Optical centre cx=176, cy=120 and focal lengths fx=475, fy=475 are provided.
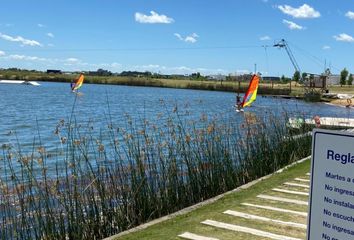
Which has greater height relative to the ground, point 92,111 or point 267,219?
point 267,219

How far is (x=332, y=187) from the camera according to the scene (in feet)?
9.27

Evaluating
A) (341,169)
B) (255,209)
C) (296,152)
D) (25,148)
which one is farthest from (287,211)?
(25,148)

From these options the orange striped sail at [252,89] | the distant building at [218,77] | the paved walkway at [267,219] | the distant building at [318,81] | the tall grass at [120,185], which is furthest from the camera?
the distant building at [218,77]

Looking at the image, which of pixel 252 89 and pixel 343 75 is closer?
pixel 252 89

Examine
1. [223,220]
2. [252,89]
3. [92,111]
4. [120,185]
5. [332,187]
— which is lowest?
[92,111]

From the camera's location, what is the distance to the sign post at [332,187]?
271 cm

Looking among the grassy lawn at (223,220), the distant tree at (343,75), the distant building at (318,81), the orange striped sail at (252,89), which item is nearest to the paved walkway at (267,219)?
the grassy lawn at (223,220)

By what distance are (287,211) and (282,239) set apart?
1.15 m

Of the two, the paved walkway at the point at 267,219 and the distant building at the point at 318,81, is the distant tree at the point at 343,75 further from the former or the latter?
the paved walkway at the point at 267,219

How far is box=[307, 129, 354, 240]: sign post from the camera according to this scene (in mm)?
2715

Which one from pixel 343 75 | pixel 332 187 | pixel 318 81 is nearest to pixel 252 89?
pixel 332 187

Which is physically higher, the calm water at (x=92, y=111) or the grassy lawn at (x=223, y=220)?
the grassy lawn at (x=223, y=220)

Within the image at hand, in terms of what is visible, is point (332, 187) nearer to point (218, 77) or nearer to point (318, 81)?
point (318, 81)

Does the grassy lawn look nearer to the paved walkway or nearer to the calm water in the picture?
the paved walkway
